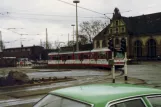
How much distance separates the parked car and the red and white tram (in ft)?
112

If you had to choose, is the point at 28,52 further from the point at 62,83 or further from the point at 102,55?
the point at 62,83

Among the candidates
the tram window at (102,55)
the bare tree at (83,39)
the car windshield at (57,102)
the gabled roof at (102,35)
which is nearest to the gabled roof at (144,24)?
the gabled roof at (102,35)

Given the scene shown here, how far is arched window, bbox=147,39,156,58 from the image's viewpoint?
7700 cm

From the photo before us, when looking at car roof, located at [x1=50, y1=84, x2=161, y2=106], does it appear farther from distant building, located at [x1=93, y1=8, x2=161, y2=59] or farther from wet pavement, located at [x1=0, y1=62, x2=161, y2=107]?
distant building, located at [x1=93, y1=8, x2=161, y2=59]

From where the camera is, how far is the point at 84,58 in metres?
49.1

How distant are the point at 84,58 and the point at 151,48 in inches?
Result: 1351

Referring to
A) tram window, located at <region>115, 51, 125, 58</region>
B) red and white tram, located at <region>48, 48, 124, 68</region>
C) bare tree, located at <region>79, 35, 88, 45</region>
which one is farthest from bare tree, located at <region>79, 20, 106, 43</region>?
tram window, located at <region>115, 51, 125, 58</region>

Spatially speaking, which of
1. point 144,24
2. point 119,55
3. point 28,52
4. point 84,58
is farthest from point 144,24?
point 119,55

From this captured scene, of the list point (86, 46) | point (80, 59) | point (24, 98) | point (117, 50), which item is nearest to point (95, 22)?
point (86, 46)

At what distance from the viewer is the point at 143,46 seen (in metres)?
79.6

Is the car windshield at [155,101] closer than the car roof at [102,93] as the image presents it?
No

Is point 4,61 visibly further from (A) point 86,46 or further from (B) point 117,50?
(B) point 117,50

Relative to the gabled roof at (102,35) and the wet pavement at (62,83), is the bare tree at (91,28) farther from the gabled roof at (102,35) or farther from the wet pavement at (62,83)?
the wet pavement at (62,83)

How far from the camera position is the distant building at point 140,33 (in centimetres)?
7738
